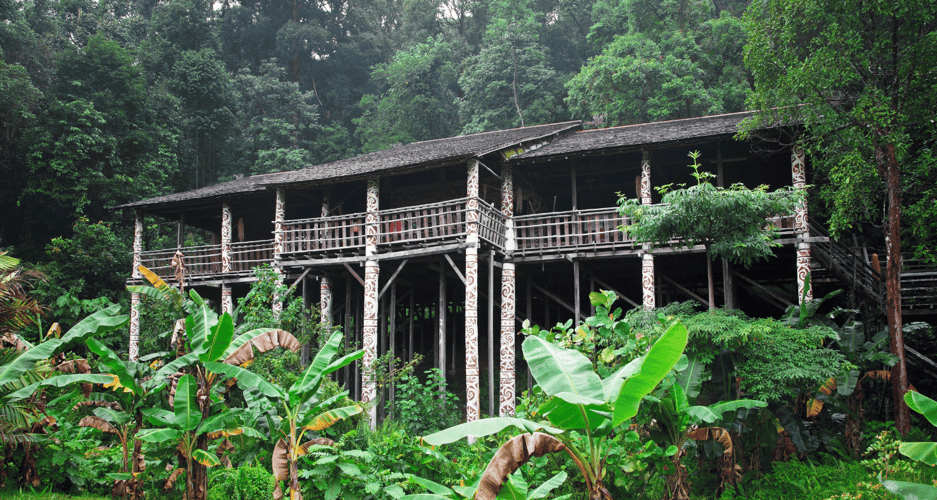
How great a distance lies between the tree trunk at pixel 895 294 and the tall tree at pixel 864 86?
1 cm

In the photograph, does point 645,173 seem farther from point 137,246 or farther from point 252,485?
point 137,246

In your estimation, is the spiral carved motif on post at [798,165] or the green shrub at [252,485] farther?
the spiral carved motif on post at [798,165]

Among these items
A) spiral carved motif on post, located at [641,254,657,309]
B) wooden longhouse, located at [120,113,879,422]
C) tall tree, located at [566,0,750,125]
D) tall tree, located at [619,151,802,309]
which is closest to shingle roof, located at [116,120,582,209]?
wooden longhouse, located at [120,113,879,422]

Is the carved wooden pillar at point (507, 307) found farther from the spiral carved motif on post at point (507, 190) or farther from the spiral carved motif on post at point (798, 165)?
the spiral carved motif on post at point (798, 165)

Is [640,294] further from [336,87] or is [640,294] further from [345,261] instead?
[336,87]

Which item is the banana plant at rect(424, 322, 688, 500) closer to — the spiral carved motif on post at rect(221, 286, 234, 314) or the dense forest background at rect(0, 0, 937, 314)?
the dense forest background at rect(0, 0, 937, 314)

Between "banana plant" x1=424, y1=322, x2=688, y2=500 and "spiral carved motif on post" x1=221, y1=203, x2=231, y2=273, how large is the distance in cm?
1271

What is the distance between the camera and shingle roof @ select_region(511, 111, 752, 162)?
12930mm

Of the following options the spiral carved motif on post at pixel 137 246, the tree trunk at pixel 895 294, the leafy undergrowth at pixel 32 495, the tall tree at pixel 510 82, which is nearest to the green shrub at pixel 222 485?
the leafy undergrowth at pixel 32 495

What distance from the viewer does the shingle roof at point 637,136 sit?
1293 cm

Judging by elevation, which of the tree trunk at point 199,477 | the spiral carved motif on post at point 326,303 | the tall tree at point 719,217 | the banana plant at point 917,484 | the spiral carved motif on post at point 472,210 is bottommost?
the tree trunk at point 199,477

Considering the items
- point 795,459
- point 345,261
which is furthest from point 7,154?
point 795,459

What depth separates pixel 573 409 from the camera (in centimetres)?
513

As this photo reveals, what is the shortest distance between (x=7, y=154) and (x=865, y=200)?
87.9 feet
